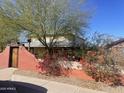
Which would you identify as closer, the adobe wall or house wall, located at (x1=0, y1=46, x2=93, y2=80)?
house wall, located at (x1=0, y1=46, x2=93, y2=80)

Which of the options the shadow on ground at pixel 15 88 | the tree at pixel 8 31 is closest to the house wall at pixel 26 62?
the tree at pixel 8 31

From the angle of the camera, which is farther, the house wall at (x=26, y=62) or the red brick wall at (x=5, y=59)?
the red brick wall at (x=5, y=59)

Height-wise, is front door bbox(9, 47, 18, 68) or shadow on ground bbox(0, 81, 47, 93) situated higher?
front door bbox(9, 47, 18, 68)

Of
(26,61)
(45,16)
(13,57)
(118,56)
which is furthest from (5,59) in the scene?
(118,56)

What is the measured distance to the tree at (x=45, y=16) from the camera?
2056cm

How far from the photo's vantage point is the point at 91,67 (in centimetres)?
1465

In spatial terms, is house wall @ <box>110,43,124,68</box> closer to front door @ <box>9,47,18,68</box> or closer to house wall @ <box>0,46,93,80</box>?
house wall @ <box>0,46,93,80</box>

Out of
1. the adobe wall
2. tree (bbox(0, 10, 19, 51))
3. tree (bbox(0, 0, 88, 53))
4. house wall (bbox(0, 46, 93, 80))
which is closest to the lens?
house wall (bbox(0, 46, 93, 80))

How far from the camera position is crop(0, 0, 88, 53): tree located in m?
20.6

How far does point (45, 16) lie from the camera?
20.7m

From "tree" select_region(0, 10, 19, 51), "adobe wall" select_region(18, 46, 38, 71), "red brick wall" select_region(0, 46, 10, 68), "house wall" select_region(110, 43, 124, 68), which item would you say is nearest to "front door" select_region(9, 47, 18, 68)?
"red brick wall" select_region(0, 46, 10, 68)

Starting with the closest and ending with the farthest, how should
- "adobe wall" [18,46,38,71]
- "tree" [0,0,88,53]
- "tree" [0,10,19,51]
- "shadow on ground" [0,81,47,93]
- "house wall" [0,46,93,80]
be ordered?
"shadow on ground" [0,81,47,93]
"house wall" [0,46,93,80]
"adobe wall" [18,46,38,71]
"tree" [0,0,88,53]
"tree" [0,10,19,51]

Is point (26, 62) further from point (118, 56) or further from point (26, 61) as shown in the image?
point (118, 56)

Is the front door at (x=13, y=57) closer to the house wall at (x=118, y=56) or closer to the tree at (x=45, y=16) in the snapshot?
the tree at (x=45, y=16)
